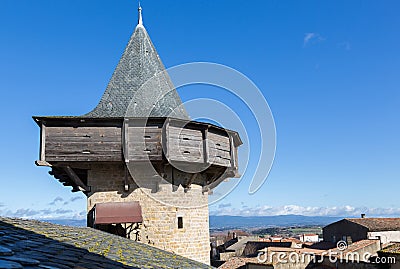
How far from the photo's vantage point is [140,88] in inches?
472

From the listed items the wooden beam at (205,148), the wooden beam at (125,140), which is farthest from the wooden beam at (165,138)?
the wooden beam at (205,148)

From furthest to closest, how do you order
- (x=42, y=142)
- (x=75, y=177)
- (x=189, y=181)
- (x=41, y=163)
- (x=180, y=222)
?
1. (x=189, y=181)
2. (x=180, y=222)
3. (x=75, y=177)
4. (x=42, y=142)
5. (x=41, y=163)

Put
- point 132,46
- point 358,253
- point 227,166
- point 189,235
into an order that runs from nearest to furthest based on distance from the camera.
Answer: point 189,235 → point 227,166 → point 132,46 → point 358,253

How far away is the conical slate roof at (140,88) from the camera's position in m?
11.4

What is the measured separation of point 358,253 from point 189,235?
34.5 ft

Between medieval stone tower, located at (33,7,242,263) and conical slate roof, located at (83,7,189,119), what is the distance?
0.11ft

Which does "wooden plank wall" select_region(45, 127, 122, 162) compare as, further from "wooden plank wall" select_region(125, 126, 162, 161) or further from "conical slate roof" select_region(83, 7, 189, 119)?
"conical slate roof" select_region(83, 7, 189, 119)

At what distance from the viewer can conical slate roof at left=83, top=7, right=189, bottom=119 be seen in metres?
11.4

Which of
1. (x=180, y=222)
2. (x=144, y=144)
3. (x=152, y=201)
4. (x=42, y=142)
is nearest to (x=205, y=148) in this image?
(x=144, y=144)

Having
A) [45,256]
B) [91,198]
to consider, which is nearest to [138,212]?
[91,198]

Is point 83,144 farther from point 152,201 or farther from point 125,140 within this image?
point 152,201

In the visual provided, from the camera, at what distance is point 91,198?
1091cm

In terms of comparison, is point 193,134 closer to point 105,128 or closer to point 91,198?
point 105,128

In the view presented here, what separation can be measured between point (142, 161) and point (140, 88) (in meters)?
2.40
